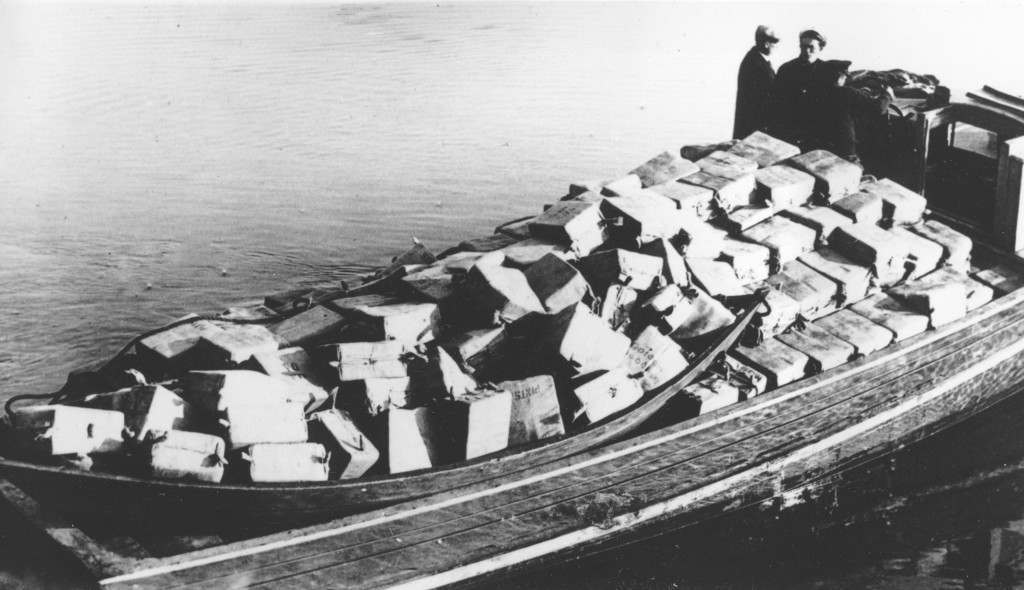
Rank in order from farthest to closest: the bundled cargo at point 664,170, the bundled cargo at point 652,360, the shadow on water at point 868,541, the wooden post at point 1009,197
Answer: the wooden post at point 1009,197 → the bundled cargo at point 664,170 → the shadow on water at point 868,541 → the bundled cargo at point 652,360

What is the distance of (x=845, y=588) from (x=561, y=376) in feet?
8.49

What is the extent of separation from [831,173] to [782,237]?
94 cm

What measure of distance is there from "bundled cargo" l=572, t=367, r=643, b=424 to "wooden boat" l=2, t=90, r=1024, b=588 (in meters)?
0.24

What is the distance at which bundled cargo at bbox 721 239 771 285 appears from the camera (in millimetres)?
6930

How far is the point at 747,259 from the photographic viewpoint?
696cm

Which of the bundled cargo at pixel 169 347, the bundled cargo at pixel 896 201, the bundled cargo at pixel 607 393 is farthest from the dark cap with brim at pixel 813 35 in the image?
the bundled cargo at pixel 169 347

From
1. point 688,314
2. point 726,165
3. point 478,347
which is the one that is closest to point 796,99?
point 726,165

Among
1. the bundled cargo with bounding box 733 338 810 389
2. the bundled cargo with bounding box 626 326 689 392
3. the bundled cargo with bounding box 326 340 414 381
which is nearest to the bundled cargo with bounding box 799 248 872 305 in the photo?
the bundled cargo with bounding box 733 338 810 389

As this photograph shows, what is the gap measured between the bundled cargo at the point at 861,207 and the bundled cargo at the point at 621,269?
214cm

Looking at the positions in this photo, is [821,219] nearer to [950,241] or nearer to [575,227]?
[950,241]

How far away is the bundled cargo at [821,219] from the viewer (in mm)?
7387

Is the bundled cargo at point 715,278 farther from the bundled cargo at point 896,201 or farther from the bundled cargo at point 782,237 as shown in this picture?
the bundled cargo at point 896,201

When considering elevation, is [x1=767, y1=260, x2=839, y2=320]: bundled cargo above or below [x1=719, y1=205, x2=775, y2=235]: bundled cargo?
below

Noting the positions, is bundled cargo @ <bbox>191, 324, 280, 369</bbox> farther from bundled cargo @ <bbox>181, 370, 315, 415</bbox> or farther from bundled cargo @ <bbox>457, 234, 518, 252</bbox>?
bundled cargo @ <bbox>457, 234, 518, 252</bbox>
